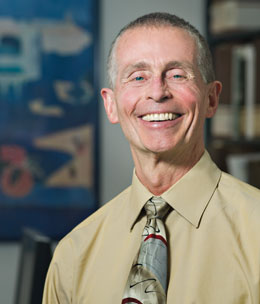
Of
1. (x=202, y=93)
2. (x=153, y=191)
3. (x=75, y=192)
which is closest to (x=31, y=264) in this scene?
(x=153, y=191)

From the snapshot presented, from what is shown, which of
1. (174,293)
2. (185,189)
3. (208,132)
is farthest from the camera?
(208,132)

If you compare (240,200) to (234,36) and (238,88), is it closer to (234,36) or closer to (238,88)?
(238,88)

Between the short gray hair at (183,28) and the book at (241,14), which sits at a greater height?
the book at (241,14)

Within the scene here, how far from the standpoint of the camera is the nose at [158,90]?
1049 mm

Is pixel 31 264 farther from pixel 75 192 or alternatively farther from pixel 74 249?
pixel 75 192

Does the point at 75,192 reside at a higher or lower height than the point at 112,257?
lower

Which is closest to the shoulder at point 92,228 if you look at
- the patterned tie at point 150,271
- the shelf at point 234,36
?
the patterned tie at point 150,271

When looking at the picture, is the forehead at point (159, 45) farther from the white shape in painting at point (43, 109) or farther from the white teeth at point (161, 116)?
the white shape in painting at point (43, 109)

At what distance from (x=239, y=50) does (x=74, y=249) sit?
2.01 metres

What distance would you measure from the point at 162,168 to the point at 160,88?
6.5 inches

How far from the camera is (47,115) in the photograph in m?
3.33

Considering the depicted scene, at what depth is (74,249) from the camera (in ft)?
3.89

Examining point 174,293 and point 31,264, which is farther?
point 31,264

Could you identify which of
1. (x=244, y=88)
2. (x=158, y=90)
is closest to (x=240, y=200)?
(x=158, y=90)
